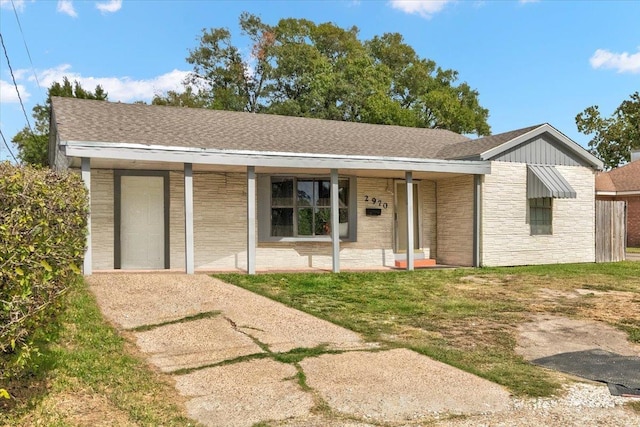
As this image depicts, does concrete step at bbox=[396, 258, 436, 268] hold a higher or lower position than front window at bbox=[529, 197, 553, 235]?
lower

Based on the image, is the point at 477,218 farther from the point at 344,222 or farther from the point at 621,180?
the point at 621,180

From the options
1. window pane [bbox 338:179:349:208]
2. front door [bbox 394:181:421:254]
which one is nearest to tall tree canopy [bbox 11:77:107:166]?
window pane [bbox 338:179:349:208]

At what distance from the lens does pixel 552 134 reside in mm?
15383

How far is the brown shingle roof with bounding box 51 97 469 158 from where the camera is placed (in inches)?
490

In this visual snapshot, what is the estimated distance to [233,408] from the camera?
14.4ft

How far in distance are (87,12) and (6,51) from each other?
28.5 feet

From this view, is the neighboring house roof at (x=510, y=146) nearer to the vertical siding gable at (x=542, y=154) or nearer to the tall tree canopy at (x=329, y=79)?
the vertical siding gable at (x=542, y=154)

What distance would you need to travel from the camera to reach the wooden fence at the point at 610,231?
16703 mm

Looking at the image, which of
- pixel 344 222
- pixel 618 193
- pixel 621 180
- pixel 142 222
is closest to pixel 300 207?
pixel 344 222

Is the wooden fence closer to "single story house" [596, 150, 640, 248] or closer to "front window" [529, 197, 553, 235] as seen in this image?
"front window" [529, 197, 553, 235]

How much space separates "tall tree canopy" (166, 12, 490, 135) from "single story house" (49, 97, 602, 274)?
18100 millimetres

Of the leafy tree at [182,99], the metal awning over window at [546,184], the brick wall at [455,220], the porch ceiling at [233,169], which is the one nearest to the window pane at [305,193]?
the porch ceiling at [233,169]

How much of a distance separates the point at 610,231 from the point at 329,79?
73.6 ft

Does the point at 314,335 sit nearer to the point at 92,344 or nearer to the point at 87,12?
the point at 92,344
